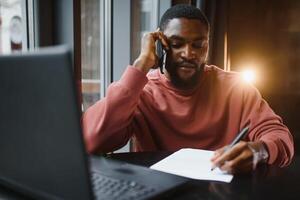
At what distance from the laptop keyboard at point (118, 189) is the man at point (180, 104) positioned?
1.34 ft

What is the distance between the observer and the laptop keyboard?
67cm

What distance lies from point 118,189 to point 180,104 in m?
0.69

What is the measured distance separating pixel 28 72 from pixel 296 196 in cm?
64

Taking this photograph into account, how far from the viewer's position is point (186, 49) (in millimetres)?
1318

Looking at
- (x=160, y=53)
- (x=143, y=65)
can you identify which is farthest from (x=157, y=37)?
(x=143, y=65)

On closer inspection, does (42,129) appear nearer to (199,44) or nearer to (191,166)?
(191,166)

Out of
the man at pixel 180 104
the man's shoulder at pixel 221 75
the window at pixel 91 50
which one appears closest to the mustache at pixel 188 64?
the man at pixel 180 104

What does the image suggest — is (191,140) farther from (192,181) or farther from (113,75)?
(113,75)

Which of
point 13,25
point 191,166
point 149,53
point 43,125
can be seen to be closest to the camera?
point 43,125

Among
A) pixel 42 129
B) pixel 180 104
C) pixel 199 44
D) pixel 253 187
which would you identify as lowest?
pixel 253 187

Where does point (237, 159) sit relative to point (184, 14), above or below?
below

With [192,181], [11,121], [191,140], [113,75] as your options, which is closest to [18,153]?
[11,121]

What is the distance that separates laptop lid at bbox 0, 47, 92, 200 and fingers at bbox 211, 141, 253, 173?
0.52m

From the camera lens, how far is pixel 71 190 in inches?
20.2
